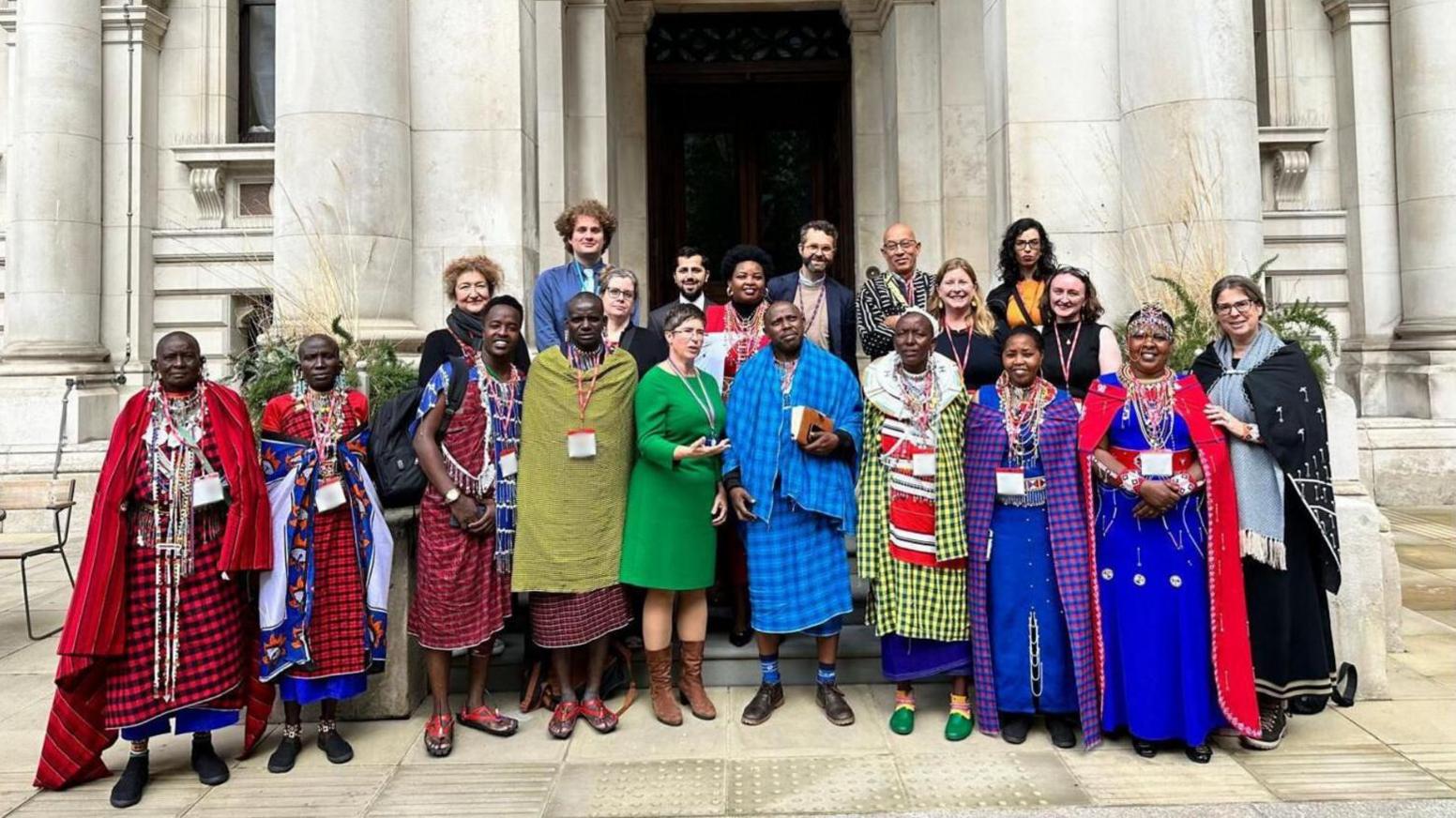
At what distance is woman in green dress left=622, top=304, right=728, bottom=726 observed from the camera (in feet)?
14.4

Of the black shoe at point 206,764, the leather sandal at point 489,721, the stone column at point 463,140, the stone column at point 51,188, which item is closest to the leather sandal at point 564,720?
the leather sandal at point 489,721

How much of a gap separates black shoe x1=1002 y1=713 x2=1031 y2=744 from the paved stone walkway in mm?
58

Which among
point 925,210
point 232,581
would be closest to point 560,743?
point 232,581

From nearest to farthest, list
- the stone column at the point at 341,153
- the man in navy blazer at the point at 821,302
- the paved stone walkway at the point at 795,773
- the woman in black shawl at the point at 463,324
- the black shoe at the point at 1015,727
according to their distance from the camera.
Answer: the paved stone walkway at the point at 795,773
the black shoe at the point at 1015,727
the woman in black shawl at the point at 463,324
the man in navy blazer at the point at 821,302
the stone column at the point at 341,153

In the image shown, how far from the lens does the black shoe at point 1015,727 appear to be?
4352mm

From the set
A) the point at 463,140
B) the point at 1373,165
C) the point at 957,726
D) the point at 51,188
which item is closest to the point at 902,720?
the point at 957,726

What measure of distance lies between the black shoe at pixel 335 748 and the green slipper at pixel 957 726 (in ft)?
8.88

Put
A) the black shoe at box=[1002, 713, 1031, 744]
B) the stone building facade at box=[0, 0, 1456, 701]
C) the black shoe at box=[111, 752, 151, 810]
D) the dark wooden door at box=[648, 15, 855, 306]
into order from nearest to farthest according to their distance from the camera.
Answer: the black shoe at box=[111, 752, 151, 810] → the black shoe at box=[1002, 713, 1031, 744] → the stone building facade at box=[0, 0, 1456, 701] → the dark wooden door at box=[648, 15, 855, 306]

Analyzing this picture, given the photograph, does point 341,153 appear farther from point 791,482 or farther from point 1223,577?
point 1223,577

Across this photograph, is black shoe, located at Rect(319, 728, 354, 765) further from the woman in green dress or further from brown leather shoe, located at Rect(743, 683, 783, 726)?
brown leather shoe, located at Rect(743, 683, 783, 726)

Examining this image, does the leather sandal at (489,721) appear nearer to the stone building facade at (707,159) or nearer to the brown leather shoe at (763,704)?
the brown leather shoe at (763,704)

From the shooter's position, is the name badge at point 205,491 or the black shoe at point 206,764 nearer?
the name badge at point 205,491

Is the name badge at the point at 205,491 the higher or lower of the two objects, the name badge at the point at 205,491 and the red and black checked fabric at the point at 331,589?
the higher

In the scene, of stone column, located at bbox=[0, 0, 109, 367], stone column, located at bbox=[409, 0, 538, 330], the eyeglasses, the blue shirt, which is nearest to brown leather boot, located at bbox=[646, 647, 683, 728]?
the blue shirt
